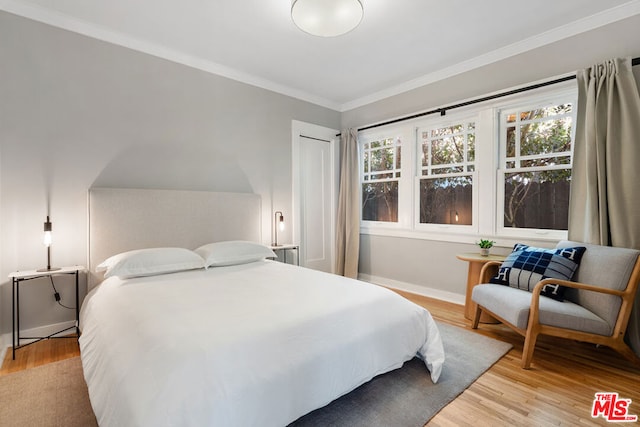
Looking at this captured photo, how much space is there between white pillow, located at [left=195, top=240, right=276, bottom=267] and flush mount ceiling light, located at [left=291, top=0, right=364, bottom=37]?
202cm

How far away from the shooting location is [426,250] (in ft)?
13.1

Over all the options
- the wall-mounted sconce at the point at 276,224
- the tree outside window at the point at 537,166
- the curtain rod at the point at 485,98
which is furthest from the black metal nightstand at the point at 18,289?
the tree outside window at the point at 537,166

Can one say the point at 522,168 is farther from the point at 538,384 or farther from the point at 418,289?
the point at 538,384

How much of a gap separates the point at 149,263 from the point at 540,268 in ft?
10.4

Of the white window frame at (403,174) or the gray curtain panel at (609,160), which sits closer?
the gray curtain panel at (609,160)

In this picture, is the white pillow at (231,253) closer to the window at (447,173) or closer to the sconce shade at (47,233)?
the sconce shade at (47,233)

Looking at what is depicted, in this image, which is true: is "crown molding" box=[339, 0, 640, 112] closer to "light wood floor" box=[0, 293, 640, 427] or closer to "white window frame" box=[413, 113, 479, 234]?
"white window frame" box=[413, 113, 479, 234]

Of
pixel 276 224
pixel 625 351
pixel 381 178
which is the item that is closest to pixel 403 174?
pixel 381 178

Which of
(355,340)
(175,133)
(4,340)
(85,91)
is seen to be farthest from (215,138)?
(355,340)

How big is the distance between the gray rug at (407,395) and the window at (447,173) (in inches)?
67.0

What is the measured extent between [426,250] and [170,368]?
3.37m

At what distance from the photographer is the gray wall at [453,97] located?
2697 millimetres

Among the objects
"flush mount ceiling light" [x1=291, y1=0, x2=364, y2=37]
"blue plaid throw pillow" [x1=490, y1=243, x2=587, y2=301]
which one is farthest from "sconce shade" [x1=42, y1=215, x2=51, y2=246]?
"blue plaid throw pillow" [x1=490, y1=243, x2=587, y2=301]

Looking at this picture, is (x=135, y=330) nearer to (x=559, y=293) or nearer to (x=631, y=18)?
(x=559, y=293)
